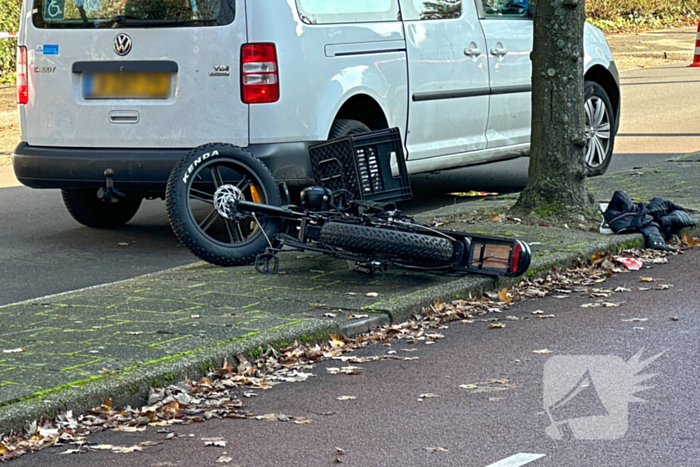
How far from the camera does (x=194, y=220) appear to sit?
20.4 feet

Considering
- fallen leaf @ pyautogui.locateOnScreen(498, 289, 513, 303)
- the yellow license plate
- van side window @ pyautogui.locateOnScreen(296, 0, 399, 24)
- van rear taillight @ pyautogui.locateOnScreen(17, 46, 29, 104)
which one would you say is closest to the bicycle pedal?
fallen leaf @ pyautogui.locateOnScreen(498, 289, 513, 303)

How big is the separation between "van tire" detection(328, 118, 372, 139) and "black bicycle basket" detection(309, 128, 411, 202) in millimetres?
652

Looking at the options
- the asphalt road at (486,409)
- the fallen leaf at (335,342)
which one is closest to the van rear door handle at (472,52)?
the asphalt road at (486,409)

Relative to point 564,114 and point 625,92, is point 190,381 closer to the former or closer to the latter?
point 564,114

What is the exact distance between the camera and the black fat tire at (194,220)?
6.17 meters

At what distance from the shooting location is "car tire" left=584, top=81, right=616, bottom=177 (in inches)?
378

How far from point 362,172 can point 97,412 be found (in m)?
2.77

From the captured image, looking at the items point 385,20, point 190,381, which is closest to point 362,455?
point 190,381

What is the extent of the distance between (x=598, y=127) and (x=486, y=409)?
6034mm

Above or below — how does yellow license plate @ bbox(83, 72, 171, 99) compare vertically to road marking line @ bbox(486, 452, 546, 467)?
above

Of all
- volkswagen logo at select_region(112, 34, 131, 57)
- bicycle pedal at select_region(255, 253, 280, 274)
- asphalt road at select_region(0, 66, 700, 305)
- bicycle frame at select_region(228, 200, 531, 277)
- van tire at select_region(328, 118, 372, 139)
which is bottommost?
asphalt road at select_region(0, 66, 700, 305)

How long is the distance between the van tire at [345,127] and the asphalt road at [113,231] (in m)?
1.22

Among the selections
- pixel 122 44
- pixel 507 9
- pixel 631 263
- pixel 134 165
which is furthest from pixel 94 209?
pixel 631 263

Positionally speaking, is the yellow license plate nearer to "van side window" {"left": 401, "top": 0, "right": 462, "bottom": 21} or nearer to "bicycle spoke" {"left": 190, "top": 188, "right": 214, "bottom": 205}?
"bicycle spoke" {"left": 190, "top": 188, "right": 214, "bottom": 205}
